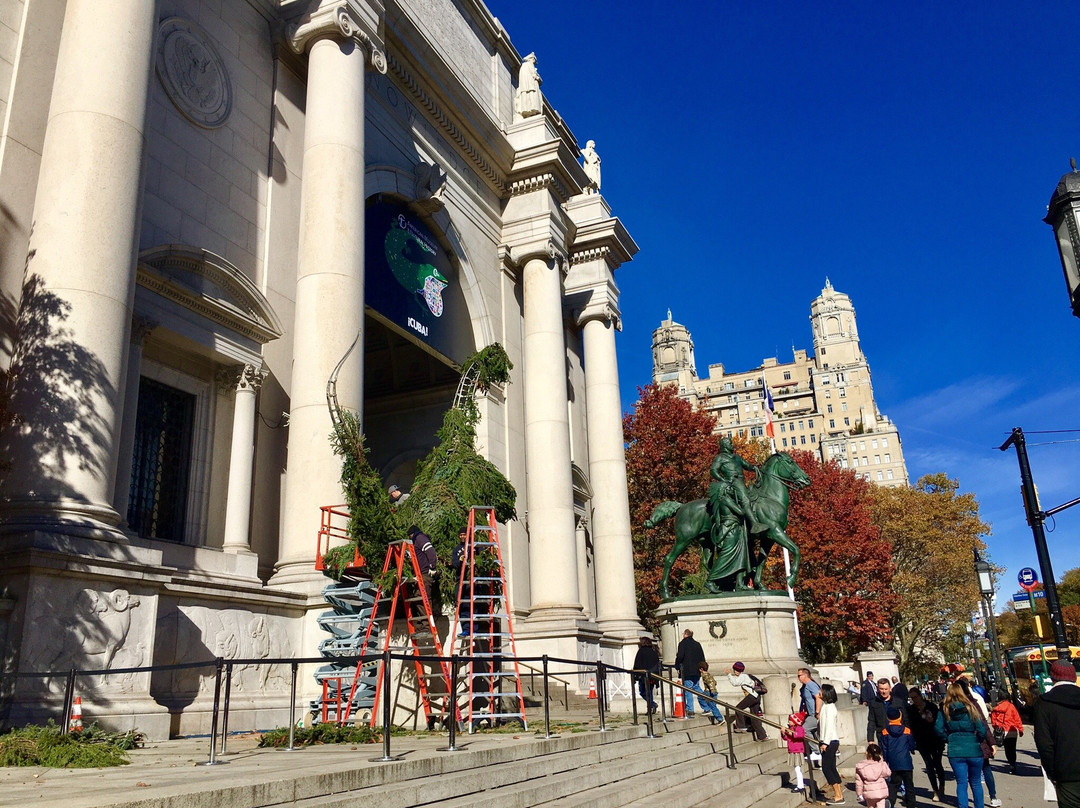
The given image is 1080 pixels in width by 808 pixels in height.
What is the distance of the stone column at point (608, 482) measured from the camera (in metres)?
26.7

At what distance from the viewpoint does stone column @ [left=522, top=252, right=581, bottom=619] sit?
22891 mm

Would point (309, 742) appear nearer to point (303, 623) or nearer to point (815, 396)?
point (303, 623)

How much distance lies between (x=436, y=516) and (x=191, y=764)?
5067 mm

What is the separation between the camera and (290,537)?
14.0 m

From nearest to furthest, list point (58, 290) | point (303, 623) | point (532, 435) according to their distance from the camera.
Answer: point (58, 290) → point (303, 623) → point (532, 435)

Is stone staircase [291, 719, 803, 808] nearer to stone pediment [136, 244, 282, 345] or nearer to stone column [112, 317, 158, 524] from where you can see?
stone column [112, 317, 158, 524]

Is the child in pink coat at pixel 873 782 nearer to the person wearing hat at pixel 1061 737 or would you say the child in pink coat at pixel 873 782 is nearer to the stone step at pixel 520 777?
the stone step at pixel 520 777

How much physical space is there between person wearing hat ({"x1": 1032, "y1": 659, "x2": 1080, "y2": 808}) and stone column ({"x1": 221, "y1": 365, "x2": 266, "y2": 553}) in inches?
452

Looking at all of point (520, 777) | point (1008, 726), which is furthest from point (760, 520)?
point (520, 777)

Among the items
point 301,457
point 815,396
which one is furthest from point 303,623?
point 815,396

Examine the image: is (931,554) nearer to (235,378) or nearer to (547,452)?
(547,452)

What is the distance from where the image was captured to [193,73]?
587 inches

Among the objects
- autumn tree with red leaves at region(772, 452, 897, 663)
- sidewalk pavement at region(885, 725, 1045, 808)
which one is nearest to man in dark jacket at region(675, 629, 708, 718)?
sidewalk pavement at region(885, 725, 1045, 808)

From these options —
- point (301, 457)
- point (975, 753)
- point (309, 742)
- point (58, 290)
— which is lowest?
point (975, 753)
